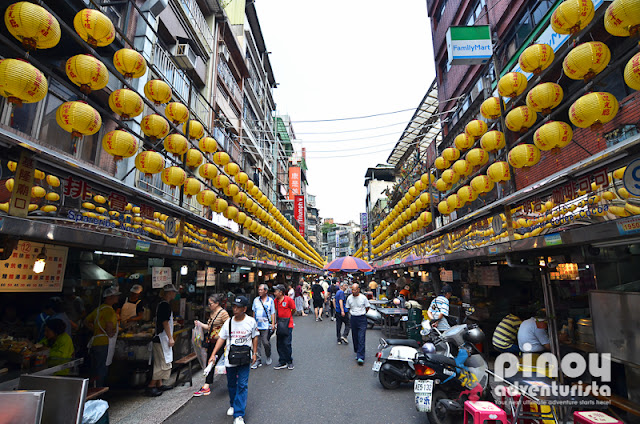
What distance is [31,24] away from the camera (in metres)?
4.50

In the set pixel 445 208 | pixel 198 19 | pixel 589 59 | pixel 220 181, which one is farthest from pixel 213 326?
pixel 198 19

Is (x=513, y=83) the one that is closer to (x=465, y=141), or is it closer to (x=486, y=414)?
(x=465, y=141)

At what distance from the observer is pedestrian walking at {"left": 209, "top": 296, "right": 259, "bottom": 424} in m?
5.17

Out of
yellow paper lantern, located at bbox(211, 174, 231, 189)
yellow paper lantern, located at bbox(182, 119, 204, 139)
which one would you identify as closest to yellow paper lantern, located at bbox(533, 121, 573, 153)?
yellow paper lantern, located at bbox(182, 119, 204, 139)

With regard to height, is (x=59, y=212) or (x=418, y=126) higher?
(x=418, y=126)

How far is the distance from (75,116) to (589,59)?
8616mm

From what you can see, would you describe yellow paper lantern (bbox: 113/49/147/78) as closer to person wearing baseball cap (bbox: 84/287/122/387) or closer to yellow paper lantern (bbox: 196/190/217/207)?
yellow paper lantern (bbox: 196/190/217/207)

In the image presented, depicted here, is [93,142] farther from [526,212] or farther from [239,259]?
[526,212]

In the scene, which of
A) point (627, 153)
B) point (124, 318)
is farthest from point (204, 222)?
point (627, 153)

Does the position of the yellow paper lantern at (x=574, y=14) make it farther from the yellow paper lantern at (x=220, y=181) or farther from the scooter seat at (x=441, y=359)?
the yellow paper lantern at (x=220, y=181)

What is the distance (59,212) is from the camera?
4297mm

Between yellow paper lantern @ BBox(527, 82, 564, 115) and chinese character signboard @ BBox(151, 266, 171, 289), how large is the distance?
928cm

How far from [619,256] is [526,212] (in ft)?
5.41

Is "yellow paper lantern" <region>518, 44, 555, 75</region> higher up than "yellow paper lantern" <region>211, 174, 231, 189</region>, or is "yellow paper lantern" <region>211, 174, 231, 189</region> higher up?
"yellow paper lantern" <region>518, 44, 555, 75</region>
